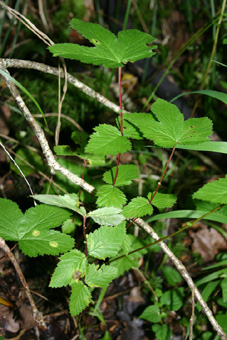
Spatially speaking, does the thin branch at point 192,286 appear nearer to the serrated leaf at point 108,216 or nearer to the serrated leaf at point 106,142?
the serrated leaf at point 108,216

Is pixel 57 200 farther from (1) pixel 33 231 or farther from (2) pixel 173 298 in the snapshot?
(2) pixel 173 298

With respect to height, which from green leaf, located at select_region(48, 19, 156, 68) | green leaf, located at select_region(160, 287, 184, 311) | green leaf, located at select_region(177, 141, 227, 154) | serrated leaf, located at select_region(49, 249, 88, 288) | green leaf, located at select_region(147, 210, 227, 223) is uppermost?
green leaf, located at select_region(48, 19, 156, 68)

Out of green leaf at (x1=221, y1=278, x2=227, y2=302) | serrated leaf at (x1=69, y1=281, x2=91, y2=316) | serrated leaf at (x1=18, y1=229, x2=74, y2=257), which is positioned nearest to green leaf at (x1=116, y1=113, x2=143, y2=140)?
serrated leaf at (x1=18, y1=229, x2=74, y2=257)

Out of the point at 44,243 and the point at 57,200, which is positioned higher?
the point at 57,200

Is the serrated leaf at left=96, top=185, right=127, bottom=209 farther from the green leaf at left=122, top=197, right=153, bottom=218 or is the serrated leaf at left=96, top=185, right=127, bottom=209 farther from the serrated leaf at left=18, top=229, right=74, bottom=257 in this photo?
the serrated leaf at left=18, top=229, right=74, bottom=257

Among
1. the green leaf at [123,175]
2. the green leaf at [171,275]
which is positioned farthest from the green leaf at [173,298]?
the green leaf at [123,175]

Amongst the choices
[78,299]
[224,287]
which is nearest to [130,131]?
[78,299]

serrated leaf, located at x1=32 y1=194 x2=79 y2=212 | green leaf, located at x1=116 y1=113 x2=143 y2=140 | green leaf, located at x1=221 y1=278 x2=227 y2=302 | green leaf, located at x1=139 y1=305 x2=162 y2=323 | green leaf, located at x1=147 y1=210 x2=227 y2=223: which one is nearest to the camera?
serrated leaf, located at x1=32 y1=194 x2=79 y2=212
